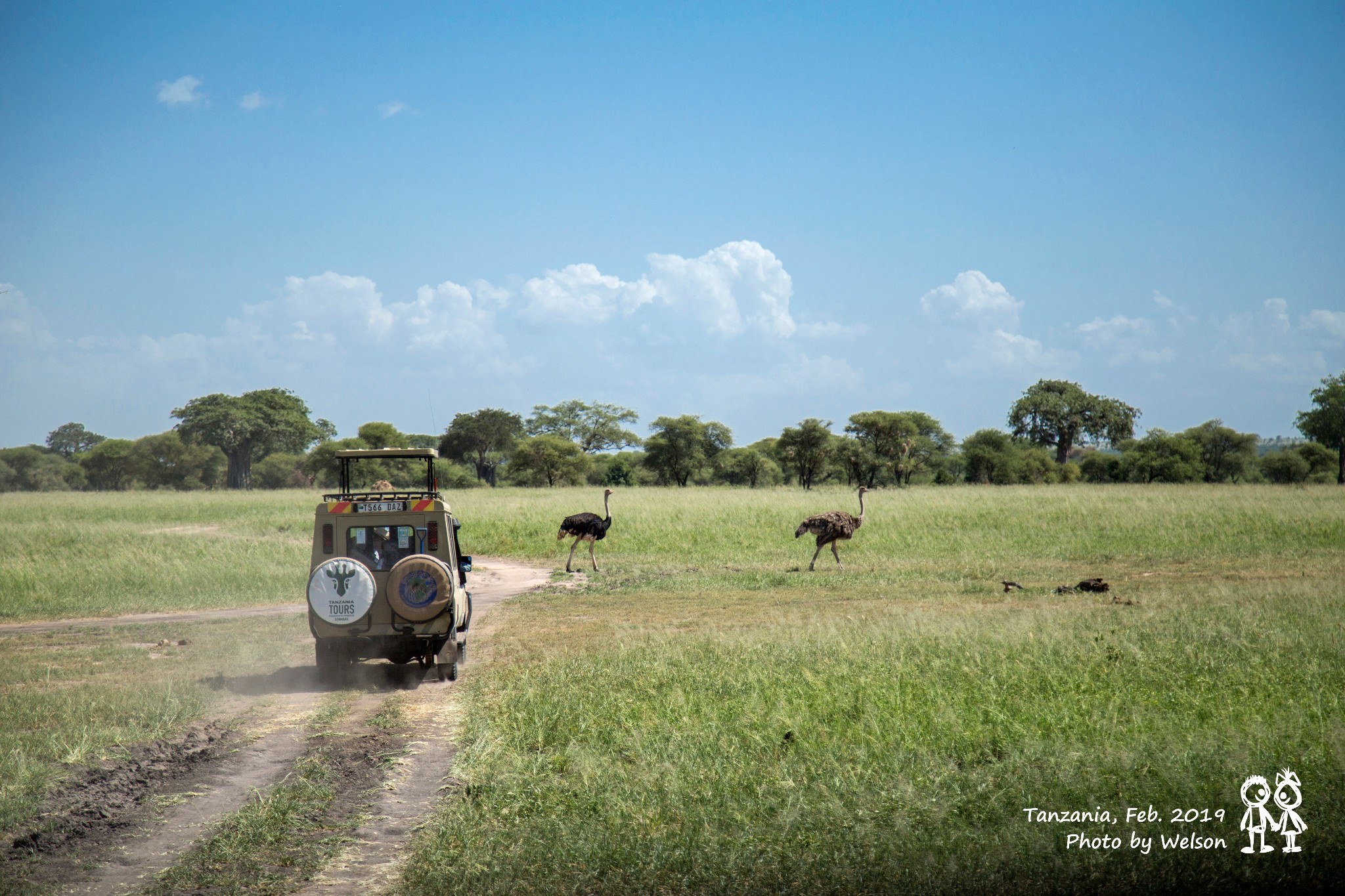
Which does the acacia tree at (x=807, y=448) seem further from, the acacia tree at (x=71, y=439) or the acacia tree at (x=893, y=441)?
the acacia tree at (x=71, y=439)

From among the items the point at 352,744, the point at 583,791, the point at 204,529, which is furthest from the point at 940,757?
the point at 204,529

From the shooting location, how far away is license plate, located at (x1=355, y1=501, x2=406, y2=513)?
10172 millimetres

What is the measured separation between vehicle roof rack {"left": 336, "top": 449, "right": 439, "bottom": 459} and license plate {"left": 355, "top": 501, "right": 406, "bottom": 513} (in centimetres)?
54

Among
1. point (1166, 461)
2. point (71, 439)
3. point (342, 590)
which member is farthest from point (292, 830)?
point (71, 439)

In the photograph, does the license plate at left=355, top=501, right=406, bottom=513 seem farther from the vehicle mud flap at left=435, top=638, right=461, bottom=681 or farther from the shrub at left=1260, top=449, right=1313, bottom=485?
the shrub at left=1260, top=449, right=1313, bottom=485

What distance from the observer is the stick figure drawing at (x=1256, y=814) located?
529 centimetres

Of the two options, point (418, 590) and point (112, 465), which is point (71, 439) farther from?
point (418, 590)

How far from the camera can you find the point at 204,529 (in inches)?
1270

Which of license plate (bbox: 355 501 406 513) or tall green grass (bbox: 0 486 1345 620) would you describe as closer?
license plate (bbox: 355 501 406 513)

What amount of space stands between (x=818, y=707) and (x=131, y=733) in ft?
19.3

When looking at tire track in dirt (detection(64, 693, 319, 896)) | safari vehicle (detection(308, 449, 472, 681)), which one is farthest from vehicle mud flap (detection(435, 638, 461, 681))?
tire track in dirt (detection(64, 693, 319, 896))

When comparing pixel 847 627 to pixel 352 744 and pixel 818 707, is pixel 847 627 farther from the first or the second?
pixel 352 744

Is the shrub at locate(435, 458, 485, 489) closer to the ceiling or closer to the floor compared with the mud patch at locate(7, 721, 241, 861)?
closer to the ceiling

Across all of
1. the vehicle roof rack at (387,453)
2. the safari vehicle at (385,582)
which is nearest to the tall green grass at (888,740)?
the safari vehicle at (385,582)
